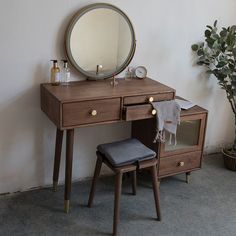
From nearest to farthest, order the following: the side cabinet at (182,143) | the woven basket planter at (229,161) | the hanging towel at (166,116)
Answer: the hanging towel at (166,116) < the side cabinet at (182,143) < the woven basket planter at (229,161)

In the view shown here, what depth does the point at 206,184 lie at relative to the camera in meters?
2.75

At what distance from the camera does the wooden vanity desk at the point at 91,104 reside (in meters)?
2.06

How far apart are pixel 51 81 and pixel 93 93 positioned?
1.07 ft

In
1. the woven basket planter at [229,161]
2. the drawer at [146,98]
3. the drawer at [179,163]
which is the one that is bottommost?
the woven basket planter at [229,161]

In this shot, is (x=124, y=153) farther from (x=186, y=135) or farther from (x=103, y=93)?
(x=186, y=135)

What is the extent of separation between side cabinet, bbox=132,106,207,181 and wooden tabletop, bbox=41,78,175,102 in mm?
239

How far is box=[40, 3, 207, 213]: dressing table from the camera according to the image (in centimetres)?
211

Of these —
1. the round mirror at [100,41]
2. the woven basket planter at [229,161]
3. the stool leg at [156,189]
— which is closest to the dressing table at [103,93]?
the round mirror at [100,41]

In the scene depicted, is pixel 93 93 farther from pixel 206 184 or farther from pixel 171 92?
pixel 206 184

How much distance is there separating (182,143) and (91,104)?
2.79 ft

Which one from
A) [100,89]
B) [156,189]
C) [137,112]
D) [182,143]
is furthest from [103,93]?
[182,143]

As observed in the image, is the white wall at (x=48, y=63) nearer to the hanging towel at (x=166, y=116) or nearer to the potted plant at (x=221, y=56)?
the potted plant at (x=221, y=56)

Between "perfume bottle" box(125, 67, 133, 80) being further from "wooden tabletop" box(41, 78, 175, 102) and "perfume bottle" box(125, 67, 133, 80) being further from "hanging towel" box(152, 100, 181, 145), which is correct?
"hanging towel" box(152, 100, 181, 145)

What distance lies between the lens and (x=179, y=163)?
8.50 feet
